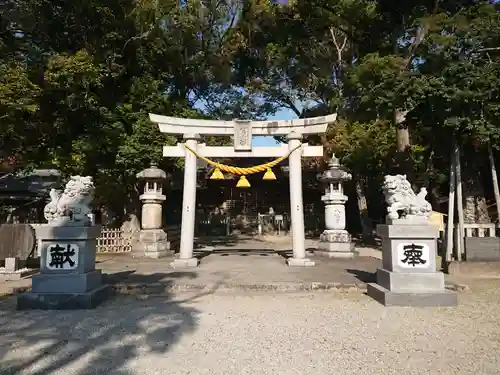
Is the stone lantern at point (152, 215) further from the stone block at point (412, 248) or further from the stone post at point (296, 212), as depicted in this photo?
Result: the stone block at point (412, 248)

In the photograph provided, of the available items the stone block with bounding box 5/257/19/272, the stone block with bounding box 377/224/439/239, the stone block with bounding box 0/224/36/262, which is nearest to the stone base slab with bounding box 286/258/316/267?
the stone block with bounding box 377/224/439/239

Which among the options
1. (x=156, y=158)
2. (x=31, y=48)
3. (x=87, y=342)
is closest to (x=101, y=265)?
(x=156, y=158)

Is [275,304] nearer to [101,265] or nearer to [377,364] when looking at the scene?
[377,364]

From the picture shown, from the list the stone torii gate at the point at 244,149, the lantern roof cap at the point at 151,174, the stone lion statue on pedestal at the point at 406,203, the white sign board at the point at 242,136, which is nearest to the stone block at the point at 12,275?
the stone torii gate at the point at 244,149

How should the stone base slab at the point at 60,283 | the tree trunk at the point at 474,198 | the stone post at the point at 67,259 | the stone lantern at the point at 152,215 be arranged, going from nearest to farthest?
1. the stone post at the point at 67,259
2. the stone base slab at the point at 60,283
3. the tree trunk at the point at 474,198
4. the stone lantern at the point at 152,215

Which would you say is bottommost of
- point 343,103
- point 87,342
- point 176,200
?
point 87,342

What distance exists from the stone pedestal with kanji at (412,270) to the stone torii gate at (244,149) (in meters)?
4.24

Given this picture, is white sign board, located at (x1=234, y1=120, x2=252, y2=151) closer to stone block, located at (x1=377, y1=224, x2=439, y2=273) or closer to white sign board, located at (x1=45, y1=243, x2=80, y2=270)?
stone block, located at (x1=377, y1=224, x2=439, y2=273)

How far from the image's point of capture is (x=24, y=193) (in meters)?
19.6

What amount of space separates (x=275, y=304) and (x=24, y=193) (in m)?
17.7

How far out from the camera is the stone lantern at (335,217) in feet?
45.0

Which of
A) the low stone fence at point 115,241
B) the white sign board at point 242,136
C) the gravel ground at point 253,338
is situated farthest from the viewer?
the low stone fence at point 115,241

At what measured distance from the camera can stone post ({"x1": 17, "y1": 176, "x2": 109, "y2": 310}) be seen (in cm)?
647

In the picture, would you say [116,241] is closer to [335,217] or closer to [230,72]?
[335,217]
